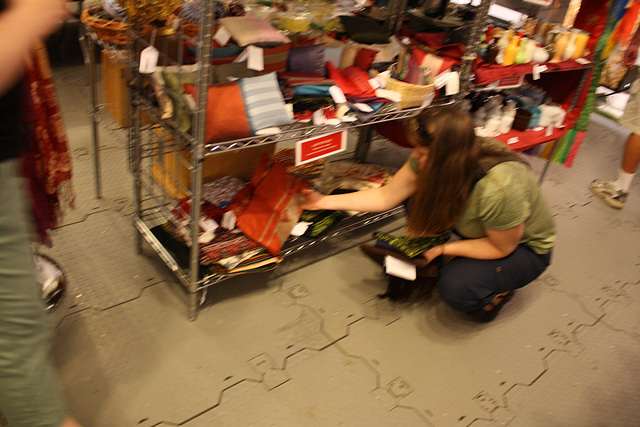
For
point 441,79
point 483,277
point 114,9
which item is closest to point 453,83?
point 441,79

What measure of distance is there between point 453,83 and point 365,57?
1.37 ft

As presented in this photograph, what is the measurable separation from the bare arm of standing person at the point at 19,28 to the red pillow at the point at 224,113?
0.71 m

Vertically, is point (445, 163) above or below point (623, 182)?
above

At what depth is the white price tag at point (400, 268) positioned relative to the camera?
1991 mm

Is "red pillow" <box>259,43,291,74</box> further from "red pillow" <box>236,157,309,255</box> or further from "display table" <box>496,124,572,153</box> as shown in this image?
"display table" <box>496,124,572,153</box>

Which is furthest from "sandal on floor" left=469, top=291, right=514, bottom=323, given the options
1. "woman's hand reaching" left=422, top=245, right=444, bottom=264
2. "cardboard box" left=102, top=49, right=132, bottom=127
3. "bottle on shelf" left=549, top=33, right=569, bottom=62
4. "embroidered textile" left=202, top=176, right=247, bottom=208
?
"cardboard box" left=102, top=49, right=132, bottom=127

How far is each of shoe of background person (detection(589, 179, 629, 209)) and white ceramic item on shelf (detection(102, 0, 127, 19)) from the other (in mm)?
2962

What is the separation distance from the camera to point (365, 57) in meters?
2.17

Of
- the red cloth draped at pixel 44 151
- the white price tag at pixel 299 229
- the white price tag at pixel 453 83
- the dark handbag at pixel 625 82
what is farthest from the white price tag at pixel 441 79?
the dark handbag at pixel 625 82

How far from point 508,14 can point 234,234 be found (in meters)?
3.41

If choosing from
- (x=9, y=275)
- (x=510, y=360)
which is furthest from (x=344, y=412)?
(x=9, y=275)

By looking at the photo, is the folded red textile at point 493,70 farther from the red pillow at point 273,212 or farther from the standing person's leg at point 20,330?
Result: the standing person's leg at point 20,330

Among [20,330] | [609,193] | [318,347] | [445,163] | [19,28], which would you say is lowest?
[318,347]

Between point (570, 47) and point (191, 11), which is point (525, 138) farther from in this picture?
point (191, 11)
